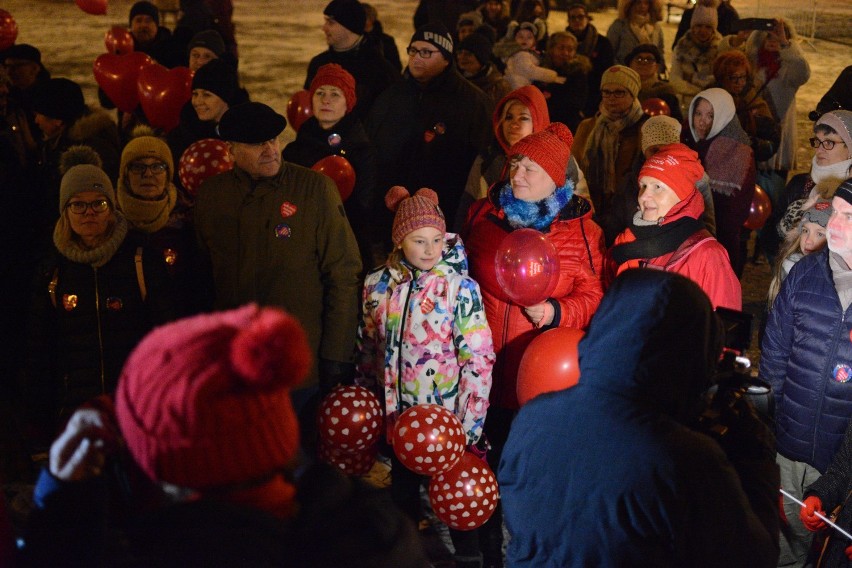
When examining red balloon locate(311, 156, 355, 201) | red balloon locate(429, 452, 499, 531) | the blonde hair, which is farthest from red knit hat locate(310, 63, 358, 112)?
the blonde hair

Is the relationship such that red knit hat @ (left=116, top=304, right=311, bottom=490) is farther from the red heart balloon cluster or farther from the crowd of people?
the red heart balloon cluster

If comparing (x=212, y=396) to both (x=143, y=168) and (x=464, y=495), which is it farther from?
(x=143, y=168)

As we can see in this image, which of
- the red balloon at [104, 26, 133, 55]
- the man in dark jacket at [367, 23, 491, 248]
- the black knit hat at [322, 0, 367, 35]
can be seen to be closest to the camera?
the man in dark jacket at [367, 23, 491, 248]

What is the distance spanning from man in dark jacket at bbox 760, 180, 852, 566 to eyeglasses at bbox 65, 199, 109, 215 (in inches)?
123

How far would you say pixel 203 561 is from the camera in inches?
61.2

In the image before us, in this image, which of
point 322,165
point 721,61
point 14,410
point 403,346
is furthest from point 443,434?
point 721,61

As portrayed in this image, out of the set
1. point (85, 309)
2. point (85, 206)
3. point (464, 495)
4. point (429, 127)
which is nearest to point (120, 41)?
point (429, 127)

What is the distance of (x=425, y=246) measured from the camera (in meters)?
3.62

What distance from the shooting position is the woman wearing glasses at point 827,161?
473 centimetres

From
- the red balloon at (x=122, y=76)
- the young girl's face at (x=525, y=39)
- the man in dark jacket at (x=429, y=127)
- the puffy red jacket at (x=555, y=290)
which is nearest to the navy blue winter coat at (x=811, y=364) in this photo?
the puffy red jacket at (x=555, y=290)

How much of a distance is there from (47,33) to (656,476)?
67.6 ft

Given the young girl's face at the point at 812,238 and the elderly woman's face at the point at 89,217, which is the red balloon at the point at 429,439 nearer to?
the elderly woman's face at the point at 89,217

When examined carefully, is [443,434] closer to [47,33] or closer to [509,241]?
[509,241]

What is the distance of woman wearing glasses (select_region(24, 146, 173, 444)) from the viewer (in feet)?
11.7
